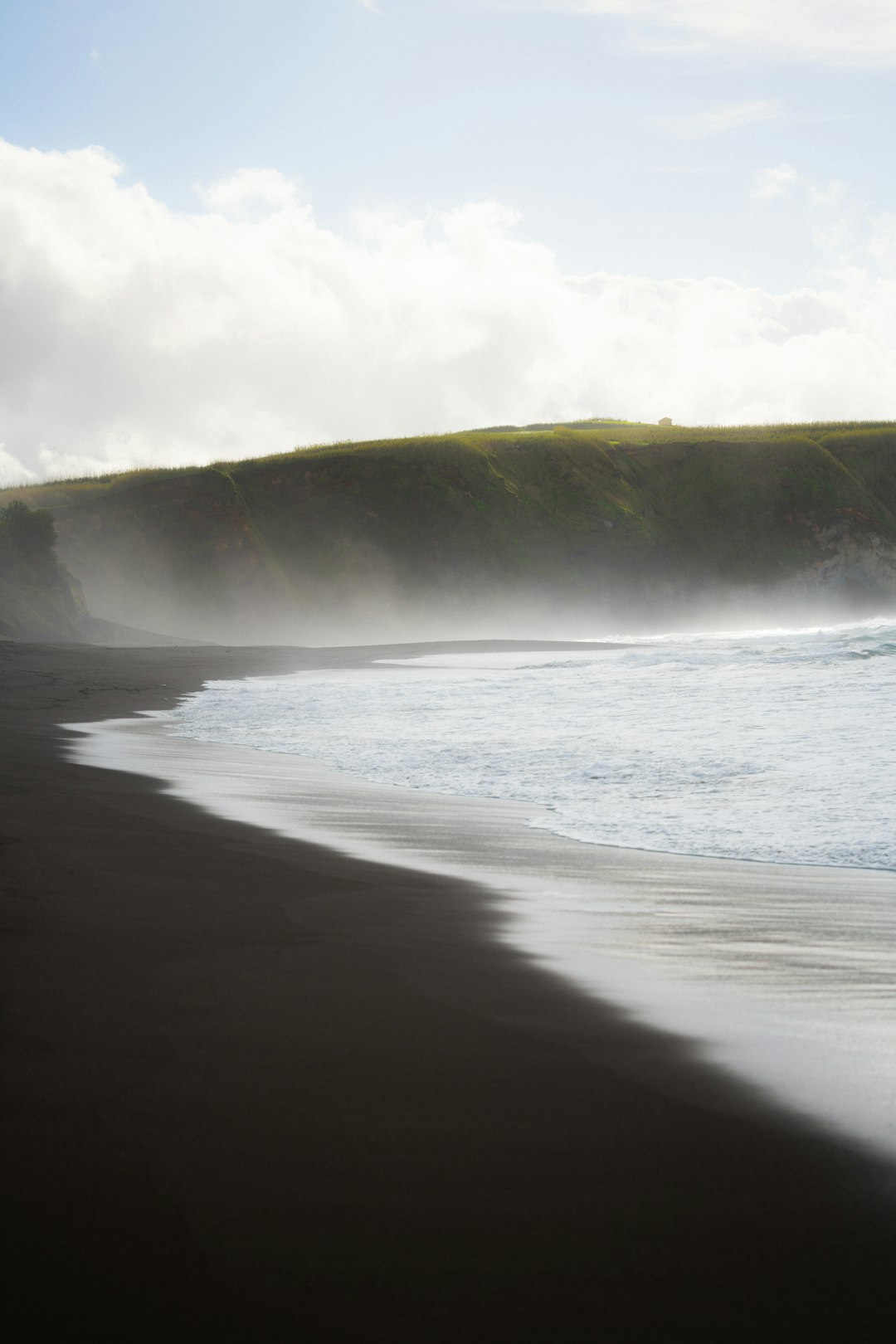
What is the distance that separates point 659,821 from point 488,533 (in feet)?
209

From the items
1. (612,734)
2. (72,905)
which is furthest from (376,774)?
(72,905)

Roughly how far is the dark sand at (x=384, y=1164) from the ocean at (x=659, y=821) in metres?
0.32

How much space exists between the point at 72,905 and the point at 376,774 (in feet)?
15.3

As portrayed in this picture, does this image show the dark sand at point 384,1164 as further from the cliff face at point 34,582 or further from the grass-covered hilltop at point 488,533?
the grass-covered hilltop at point 488,533

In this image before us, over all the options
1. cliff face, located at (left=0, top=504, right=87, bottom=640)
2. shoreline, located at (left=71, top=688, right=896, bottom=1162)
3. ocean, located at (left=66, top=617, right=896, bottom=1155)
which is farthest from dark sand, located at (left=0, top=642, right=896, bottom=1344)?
cliff face, located at (left=0, top=504, right=87, bottom=640)

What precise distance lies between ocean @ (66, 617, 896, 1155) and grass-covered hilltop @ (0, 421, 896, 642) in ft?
142

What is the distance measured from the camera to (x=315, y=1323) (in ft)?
4.82

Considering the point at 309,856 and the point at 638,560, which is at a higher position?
the point at 638,560

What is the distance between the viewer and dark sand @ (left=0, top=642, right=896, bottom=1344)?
152cm

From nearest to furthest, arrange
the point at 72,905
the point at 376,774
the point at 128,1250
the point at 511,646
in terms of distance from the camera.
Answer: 1. the point at 128,1250
2. the point at 72,905
3. the point at 376,774
4. the point at 511,646

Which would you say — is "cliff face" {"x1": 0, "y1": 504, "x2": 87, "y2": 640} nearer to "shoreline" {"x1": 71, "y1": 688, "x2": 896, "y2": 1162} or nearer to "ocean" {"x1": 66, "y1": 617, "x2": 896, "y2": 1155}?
"ocean" {"x1": 66, "y1": 617, "x2": 896, "y2": 1155}

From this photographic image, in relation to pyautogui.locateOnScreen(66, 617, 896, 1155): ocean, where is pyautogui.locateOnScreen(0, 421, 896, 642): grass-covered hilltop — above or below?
above

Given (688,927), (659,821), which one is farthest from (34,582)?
(688,927)

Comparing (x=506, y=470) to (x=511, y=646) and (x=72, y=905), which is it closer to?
(x=511, y=646)
